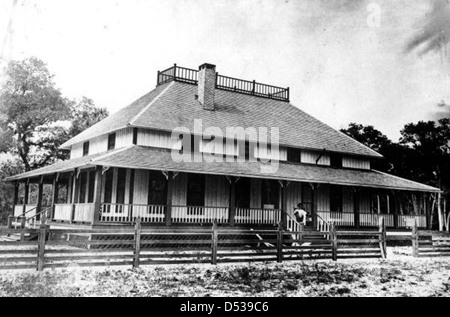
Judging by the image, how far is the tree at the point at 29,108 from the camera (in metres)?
A: 36.6

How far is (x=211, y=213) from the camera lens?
72.8ft

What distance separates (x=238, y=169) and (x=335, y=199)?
843cm

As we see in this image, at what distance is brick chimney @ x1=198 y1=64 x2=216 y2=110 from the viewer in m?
25.8

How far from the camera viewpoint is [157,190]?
2191cm

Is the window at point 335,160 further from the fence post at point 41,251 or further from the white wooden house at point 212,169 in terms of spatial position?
the fence post at point 41,251

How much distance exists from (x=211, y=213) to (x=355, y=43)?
10789 mm

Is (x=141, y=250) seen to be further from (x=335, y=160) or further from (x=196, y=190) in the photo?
(x=335, y=160)

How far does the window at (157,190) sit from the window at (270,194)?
5.97m

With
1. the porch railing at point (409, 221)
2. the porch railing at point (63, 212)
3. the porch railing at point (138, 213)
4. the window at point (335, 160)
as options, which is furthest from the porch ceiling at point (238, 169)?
the porch railing at point (138, 213)

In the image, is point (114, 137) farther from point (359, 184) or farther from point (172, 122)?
point (359, 184)

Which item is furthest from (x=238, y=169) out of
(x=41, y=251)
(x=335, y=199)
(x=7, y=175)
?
(x=7, y=175)

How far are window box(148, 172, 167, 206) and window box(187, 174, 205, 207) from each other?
131cm

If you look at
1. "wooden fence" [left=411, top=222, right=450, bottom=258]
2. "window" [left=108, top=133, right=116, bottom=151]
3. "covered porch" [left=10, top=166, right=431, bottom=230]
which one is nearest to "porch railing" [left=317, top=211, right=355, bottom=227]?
"covered porch" [left=10, top=166, right=431, bottom=230]

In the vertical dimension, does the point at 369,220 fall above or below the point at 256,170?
below
